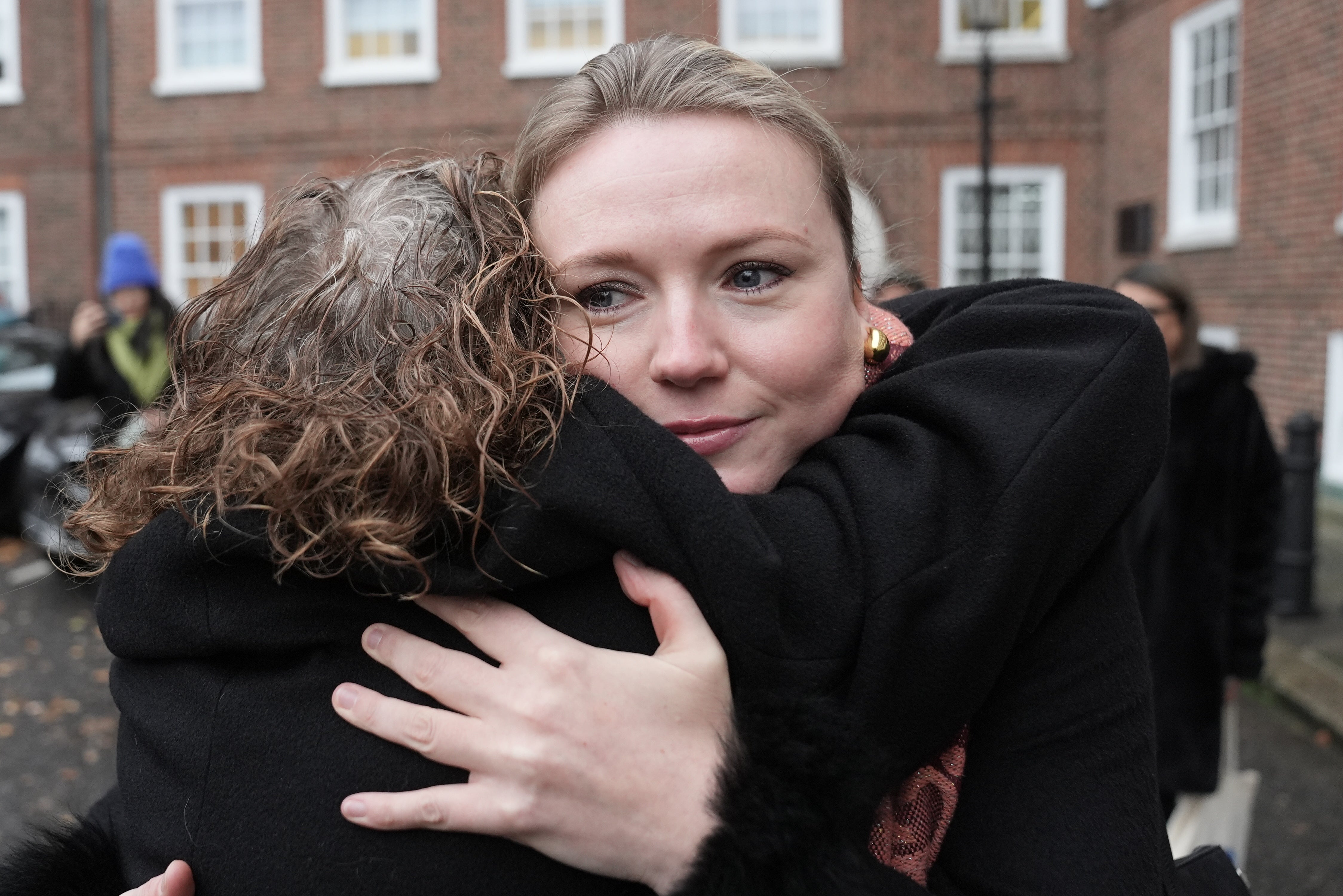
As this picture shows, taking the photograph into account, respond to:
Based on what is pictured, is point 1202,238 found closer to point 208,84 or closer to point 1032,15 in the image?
point 1032,15

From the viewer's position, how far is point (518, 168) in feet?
4.87

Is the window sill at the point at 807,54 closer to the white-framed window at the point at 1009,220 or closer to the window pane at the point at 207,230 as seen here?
the white-framed window at the point at 1009,220

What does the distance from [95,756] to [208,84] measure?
14782mm

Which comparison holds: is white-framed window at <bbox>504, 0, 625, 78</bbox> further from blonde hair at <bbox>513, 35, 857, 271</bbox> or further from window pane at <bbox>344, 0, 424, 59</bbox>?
blonde hair at <bbox>513, 35, 857, 271</bbox>

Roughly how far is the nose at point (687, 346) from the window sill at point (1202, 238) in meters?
12.3

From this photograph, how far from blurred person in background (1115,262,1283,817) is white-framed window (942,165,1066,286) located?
12.3 m

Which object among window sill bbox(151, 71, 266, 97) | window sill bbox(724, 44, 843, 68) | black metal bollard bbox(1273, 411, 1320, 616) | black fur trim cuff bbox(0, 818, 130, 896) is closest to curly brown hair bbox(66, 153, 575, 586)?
black fur trim cuff bbox(0, 818, 130, 896)

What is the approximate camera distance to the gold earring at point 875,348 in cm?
153

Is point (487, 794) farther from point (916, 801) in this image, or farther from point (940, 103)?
point (940, 103)

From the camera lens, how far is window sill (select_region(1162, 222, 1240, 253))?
12.1 m

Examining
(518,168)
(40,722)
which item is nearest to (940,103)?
(40,722)

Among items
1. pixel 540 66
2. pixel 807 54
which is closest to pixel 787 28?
pixel 807 54

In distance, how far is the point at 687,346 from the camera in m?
1.30

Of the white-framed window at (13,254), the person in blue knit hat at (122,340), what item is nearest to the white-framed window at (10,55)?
the white-framed window at (13,254)
